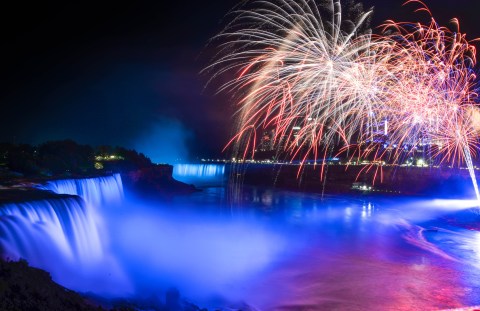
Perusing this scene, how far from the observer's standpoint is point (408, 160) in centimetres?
5025

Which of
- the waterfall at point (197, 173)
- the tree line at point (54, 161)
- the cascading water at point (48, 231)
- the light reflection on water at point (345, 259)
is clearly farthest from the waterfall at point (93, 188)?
the waterfall at point (197, 173)

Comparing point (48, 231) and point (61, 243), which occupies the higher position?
point (48, 231)

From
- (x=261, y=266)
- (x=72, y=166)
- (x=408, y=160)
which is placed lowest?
(x=261, y=266)

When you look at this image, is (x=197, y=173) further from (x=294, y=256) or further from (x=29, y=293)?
(x=29, y=293)

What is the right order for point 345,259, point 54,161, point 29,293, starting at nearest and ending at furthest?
1. point 29,293
2. point 345,259
3. point 54,161

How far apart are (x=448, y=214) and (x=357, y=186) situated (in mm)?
17739

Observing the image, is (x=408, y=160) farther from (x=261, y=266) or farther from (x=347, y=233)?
(x=261, y=266)

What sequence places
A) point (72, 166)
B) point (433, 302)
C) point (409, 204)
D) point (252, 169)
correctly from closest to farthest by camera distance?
point (433, 302)
point (72, 166)
point (409, 204)
point (252, 169)

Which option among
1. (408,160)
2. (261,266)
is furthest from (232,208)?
(408,160)

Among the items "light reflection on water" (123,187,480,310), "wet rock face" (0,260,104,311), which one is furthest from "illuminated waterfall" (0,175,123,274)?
"light reflection on water" (123,187,480,310)

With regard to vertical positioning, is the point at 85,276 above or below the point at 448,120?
below

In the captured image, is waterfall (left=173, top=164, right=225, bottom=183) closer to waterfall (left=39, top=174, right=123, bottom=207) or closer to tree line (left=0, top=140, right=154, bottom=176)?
tree line (left=0, top=140, right=154, bottom=176)

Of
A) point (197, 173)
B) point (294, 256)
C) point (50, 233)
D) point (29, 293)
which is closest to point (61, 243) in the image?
Result: point (50, 233)

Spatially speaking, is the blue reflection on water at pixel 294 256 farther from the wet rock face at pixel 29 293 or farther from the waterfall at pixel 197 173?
the waterfall at pixel 197 173
